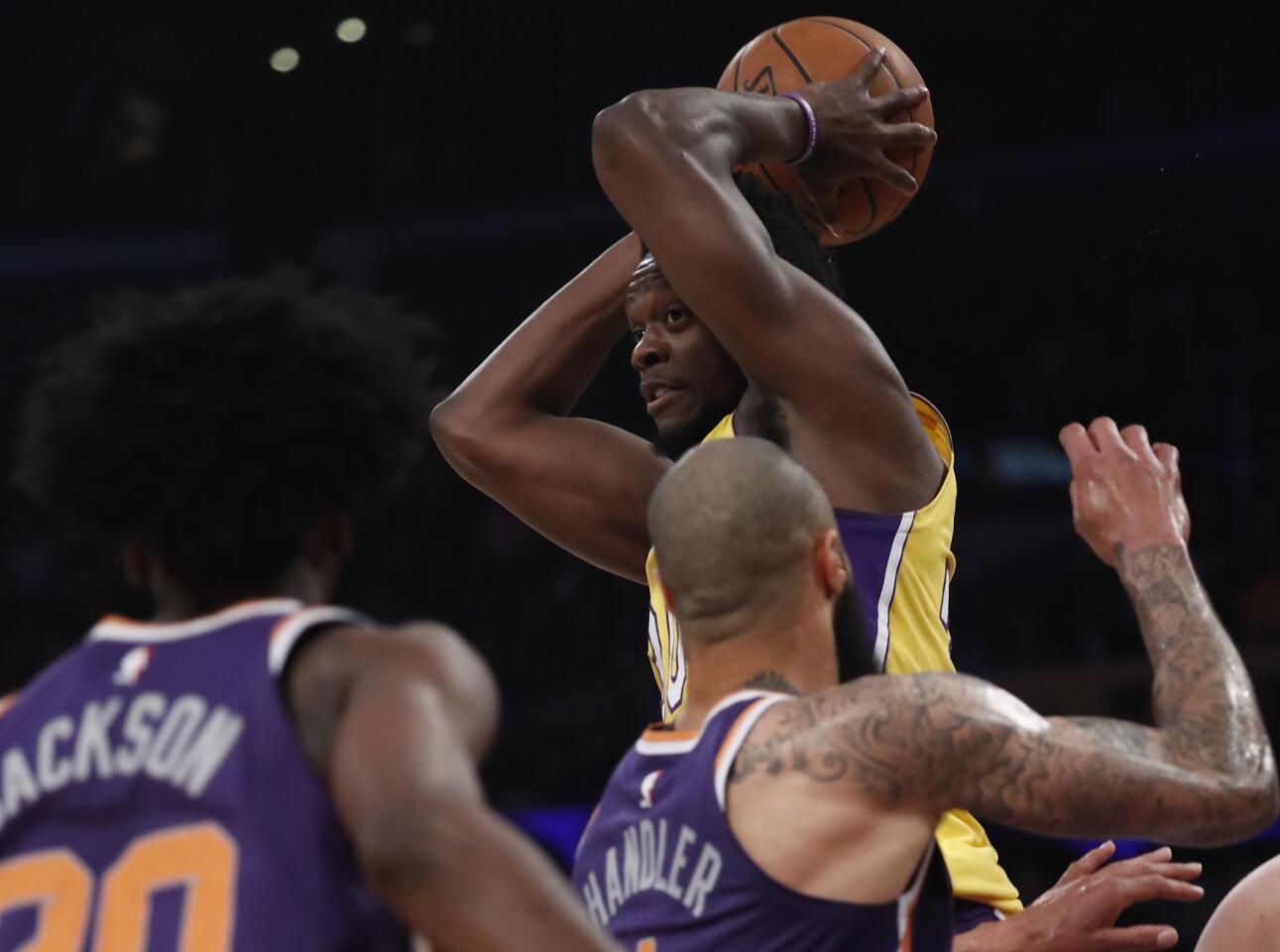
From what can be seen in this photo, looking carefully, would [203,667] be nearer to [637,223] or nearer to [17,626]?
[637,223]

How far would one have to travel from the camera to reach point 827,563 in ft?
7.81

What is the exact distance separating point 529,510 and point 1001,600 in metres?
7.10

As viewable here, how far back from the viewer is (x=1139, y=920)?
6898 millimetres

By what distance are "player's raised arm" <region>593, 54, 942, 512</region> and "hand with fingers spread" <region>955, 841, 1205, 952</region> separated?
69cm

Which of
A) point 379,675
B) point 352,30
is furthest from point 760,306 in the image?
point 352,30

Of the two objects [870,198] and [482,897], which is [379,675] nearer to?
[482,897]

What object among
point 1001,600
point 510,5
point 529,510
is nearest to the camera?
point 529,510

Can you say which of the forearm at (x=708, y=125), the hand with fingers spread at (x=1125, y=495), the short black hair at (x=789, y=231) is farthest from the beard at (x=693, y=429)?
the hand with fingers spread at (x=1125, y=495)

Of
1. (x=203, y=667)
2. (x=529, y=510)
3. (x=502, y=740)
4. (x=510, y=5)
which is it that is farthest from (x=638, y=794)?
(x=510, y=5)

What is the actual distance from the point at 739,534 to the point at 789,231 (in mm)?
1121

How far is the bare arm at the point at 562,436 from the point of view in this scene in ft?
12.1

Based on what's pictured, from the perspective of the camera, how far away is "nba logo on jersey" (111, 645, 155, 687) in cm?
195

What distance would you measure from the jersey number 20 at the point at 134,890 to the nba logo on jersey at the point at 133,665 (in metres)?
0.19

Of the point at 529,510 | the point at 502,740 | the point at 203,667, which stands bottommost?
the point at 502,740
